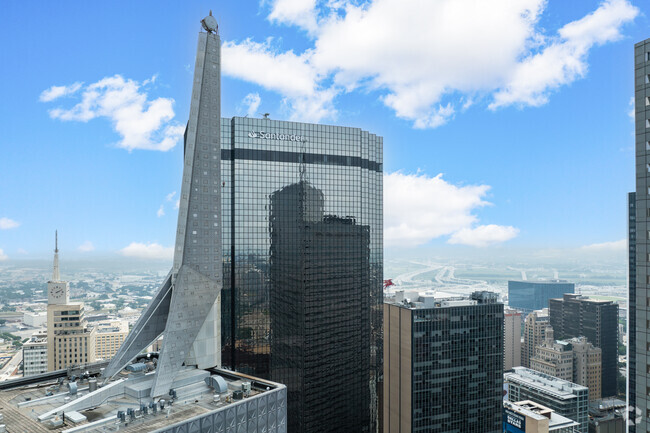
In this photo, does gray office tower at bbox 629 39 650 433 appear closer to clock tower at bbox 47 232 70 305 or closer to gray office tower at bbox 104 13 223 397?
gray office tower at bbox 104 13 223 397

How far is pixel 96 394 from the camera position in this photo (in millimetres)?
50500

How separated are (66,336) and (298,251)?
109079 mm

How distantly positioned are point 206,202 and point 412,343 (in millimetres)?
74040

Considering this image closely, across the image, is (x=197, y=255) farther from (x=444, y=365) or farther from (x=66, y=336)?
(x=66, y=336)

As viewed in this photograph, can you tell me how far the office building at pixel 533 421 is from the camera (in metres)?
149

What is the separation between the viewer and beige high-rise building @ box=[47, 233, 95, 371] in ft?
598

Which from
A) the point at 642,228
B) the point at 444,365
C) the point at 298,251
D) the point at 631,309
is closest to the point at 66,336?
the point at 298,251

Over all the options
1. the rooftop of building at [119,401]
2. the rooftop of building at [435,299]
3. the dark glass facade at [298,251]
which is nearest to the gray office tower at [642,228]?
the rooftop of building at [119,401]

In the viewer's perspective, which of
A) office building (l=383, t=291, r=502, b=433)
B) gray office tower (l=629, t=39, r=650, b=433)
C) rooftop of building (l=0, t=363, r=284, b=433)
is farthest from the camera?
office building (l=383, t=291, r=502, b=433)

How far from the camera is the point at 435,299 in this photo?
124 metres

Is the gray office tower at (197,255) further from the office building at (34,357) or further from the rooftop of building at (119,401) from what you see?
the office building at (34,357)

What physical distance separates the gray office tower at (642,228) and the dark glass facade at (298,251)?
100411 mm

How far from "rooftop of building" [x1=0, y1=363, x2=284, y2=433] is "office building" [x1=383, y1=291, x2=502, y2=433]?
2692 inches

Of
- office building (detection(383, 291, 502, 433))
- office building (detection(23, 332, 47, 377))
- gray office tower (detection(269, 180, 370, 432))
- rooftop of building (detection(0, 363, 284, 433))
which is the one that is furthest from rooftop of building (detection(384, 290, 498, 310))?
office building (detection(23, 332, 47, 377))
